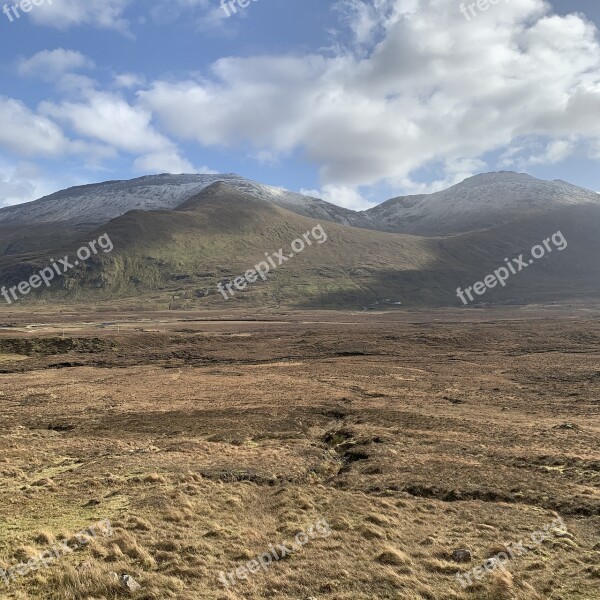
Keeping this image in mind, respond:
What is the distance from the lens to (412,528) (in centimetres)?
1267

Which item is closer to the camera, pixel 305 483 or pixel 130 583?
pixel 130 583

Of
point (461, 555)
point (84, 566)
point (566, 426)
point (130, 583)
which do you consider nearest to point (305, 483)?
point (461, 555)

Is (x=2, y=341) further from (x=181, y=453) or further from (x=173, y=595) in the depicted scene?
(x=173, y=595)

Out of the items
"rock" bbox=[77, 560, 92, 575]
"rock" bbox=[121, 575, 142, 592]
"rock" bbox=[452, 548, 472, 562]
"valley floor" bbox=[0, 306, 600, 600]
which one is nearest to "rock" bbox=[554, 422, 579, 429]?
"valley floor" bbox=[0, 306, 600, 600]

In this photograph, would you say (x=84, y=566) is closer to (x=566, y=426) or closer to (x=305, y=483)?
(x=305, y=483)

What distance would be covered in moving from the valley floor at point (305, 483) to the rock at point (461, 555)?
3.9 inches

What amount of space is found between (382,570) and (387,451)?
9556 millimetres

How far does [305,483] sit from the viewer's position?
53.7ft

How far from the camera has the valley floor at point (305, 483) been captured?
1000 cm

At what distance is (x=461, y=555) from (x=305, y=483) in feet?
21.9

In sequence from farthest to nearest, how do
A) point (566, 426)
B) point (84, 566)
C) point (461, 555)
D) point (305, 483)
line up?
1. point (566, 426)
2. point (305, 483)
3. point (461, 555)
4. point (84, 566)

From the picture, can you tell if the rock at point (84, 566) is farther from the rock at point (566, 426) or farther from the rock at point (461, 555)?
the rock at point (566, 426)

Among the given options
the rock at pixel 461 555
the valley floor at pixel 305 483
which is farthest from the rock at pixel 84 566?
the rock at pixel 461 555

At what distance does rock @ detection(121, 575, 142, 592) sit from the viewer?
9305 mm
